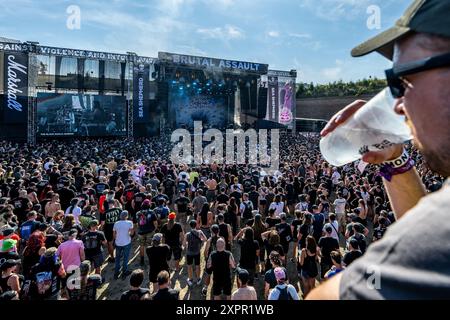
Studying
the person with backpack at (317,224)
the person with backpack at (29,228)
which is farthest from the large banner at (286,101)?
the person with backpack at (29,228)

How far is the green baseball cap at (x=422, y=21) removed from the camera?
729mm

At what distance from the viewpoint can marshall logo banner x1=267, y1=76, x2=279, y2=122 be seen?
3644cm

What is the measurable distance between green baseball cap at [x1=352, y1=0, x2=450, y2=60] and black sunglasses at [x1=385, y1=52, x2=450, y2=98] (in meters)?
0.06

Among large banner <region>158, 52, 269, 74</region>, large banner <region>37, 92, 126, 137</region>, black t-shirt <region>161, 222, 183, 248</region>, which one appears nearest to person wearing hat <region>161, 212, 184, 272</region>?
black t-shirt <region>161, 222, 183, 248</region>

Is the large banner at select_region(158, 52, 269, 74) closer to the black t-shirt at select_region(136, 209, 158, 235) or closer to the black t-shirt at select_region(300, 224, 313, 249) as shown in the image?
the black t-shirt at select_region(136, 209, 158, 235)

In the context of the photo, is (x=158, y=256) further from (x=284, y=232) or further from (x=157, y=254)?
(x=284, y=232)

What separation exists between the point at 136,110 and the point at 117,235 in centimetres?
2472

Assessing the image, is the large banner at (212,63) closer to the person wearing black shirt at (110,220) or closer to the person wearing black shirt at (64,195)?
the person wearing black shirt at (64,195)

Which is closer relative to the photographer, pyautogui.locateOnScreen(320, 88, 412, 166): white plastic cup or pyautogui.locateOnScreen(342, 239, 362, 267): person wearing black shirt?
pyautogui.locateOnScreen(320, 88, 412, 166): white plastic cup

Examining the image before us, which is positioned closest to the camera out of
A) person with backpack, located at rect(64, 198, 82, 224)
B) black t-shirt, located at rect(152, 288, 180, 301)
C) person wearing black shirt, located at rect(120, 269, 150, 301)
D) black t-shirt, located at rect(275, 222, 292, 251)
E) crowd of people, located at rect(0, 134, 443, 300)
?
person wearing black shirt, located at rect(120, 269, 150, 301)

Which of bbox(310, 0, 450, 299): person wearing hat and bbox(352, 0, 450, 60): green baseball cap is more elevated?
bbox(352, 0, 450, 60): green baseball cap

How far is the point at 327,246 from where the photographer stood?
6141 mm

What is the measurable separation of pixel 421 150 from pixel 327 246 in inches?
226

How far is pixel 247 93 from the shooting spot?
37406 mm
